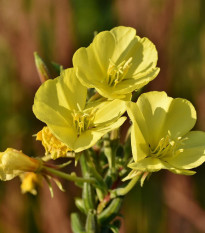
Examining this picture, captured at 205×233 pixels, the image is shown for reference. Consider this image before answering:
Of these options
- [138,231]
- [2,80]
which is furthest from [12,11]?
[138,231]

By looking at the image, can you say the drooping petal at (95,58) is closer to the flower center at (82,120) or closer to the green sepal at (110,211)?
the flower center at (82,120)

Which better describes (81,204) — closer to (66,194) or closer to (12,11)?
(66,194)

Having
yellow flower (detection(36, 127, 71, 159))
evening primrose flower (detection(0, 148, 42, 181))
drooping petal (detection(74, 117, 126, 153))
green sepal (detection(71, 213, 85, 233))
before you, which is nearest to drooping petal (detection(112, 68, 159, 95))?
drooping petal (detection(74, 117, 126, 153))

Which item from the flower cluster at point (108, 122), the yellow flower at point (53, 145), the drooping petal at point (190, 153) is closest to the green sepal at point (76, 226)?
the flower cluster at point (108, 122)

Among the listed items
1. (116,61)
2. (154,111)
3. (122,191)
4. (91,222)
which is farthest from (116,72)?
(91,222)

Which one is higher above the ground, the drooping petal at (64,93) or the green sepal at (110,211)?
the drooping petal at (64,93)

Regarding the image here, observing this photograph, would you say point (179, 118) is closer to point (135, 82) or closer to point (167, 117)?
point (167, 117)

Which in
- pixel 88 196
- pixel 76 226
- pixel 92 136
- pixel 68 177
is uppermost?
pixel 92 136
